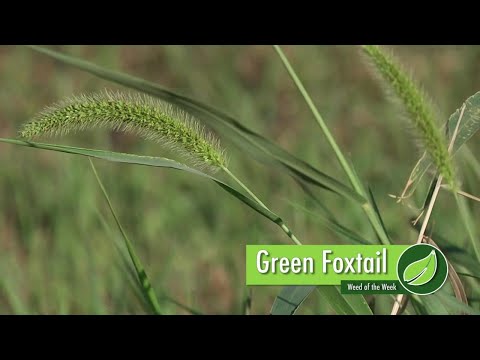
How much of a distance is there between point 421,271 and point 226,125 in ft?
1.41

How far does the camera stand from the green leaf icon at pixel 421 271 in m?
1.57

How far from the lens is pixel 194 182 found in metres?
3.48

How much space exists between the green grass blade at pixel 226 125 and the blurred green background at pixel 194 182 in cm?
27

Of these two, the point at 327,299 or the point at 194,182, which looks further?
the point at 194,182

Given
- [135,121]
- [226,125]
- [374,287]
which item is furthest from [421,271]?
[135,121]

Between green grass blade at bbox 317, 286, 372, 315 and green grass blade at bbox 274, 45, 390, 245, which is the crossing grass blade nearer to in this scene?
green grass blade at bbox 317, 286, 372, 315

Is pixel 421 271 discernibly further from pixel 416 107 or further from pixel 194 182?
pixel 194 182

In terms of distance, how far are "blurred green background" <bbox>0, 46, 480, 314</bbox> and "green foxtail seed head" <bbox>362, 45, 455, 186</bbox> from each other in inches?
14.8

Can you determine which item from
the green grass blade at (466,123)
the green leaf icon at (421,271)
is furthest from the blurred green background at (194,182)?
the green leaf icon at (421,271)

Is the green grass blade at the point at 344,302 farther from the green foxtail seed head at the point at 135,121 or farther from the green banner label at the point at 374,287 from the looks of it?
the green foxtail seed head at the point at 135,121

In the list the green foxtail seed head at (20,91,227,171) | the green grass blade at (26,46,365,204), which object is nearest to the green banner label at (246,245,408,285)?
the green grass blade at (26,46,365,204)

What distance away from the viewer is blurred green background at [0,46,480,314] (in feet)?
8.41
